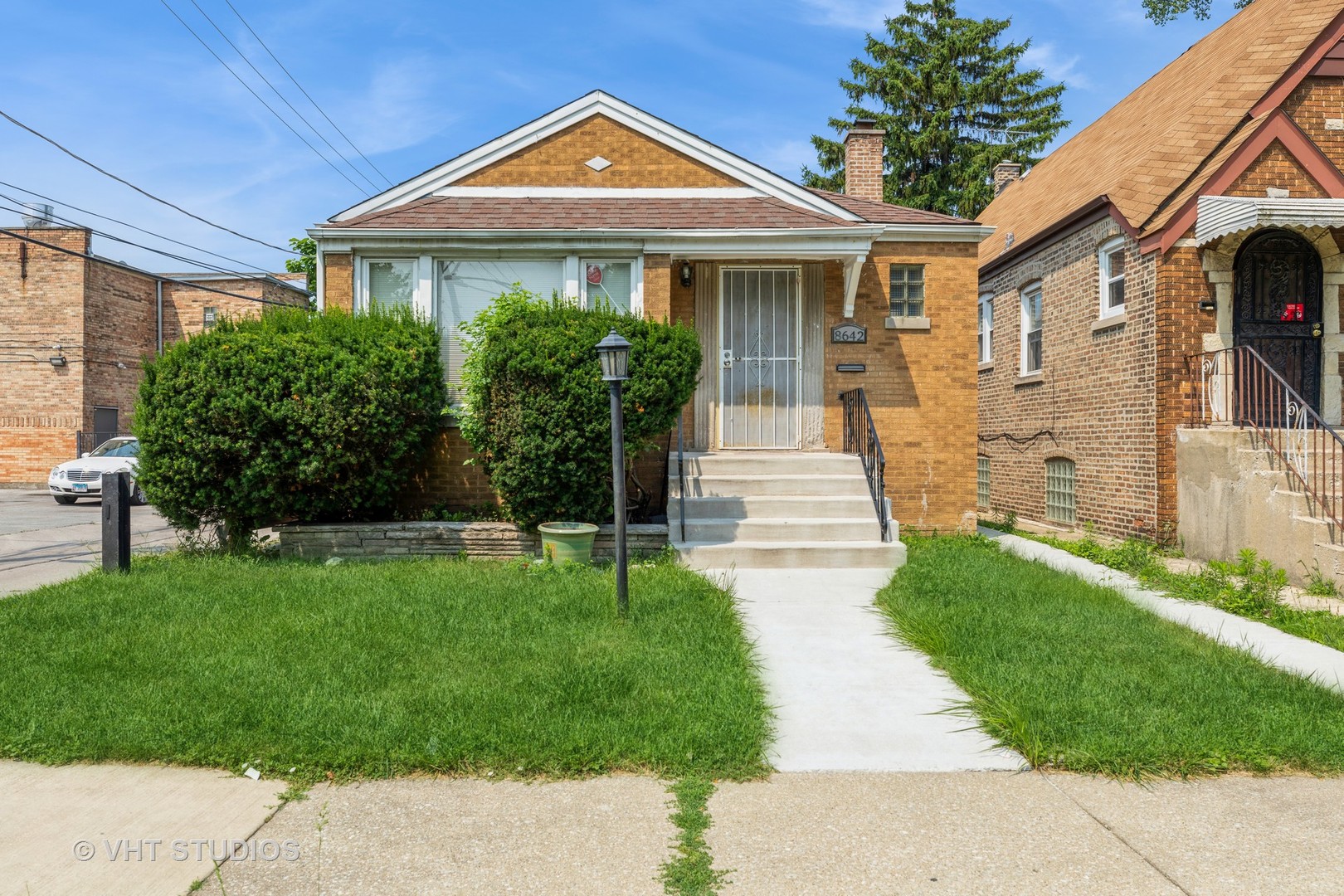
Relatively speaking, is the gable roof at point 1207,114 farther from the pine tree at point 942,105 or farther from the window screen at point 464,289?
the pine tree at point 942,105

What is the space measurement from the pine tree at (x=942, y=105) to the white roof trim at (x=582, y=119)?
2173 cm

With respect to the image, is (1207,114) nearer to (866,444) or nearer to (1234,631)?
(866,444)

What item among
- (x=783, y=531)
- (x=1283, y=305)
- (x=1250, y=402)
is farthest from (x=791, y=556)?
(x=1283, y=305)

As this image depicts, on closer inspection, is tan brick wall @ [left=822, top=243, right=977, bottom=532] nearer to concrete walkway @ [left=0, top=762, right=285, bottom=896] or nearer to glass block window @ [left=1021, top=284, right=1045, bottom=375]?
glass block window @ [left=1021, top=284, right=1045, bottom=375]

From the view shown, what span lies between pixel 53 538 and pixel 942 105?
101 feet

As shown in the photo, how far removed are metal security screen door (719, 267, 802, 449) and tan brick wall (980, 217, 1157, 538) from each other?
398 centimetres

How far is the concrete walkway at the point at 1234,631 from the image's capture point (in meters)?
5.45

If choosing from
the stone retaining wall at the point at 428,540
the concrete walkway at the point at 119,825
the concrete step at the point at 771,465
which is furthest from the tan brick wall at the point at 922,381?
the concrete walkway at the point at 119,825

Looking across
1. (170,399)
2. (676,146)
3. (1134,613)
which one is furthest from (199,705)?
(676,146)

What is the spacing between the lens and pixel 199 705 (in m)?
4.47

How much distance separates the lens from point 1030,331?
1384 centimetres

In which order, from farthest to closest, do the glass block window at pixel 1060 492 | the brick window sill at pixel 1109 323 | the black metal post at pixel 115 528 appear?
the glass block window at pixel 1060 492
the brick window sill at pixel 1109 323
the black metal post at pixel 115 528

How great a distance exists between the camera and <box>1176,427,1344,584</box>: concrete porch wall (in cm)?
769

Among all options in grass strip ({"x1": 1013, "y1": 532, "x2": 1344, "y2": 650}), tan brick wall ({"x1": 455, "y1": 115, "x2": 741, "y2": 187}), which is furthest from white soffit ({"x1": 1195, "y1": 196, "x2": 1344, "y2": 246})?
tan brick wall ({"x1": 455, "y1": 115, "x2": 741, "y2": 187})
